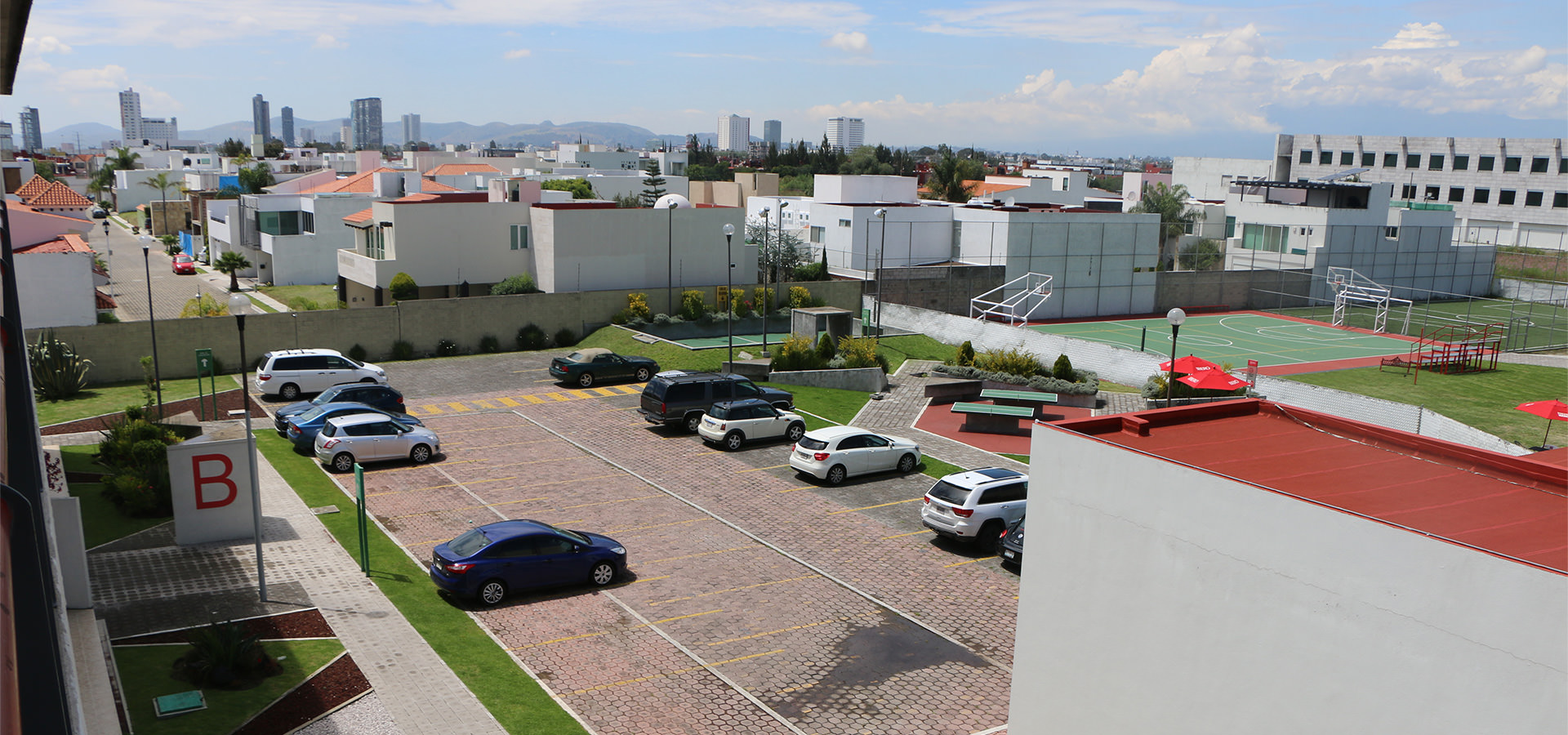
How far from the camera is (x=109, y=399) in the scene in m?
31.0

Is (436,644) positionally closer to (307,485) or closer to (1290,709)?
(307,485)

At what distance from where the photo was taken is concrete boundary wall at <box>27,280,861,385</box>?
1304 inches

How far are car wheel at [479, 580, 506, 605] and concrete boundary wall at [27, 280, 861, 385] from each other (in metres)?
21.3

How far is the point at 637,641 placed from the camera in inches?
631

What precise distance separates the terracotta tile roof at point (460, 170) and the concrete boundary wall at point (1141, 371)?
185ft

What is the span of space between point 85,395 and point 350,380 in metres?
8.06

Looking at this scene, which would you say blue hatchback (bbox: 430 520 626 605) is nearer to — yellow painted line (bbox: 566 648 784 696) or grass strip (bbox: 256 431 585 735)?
grass strip (bbox: 256 431 585 735)

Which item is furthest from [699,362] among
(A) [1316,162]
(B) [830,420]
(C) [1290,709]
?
(A) [1316,162]

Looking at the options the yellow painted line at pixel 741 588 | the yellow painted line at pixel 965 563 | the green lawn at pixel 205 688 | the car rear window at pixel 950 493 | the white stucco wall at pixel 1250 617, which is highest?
the white stucco wall at pixel 1250 617

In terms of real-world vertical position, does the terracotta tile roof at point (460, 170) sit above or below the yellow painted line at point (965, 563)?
above

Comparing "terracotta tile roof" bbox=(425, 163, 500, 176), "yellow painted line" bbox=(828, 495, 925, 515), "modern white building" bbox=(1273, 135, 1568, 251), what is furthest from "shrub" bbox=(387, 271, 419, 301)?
"modern white building" bbox=(1273, 135, 1568, 251)

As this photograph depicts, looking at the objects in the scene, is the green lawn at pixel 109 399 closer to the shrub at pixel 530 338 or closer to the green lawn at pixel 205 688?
the shrub at pixel 530 338

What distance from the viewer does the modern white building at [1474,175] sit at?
270 feet

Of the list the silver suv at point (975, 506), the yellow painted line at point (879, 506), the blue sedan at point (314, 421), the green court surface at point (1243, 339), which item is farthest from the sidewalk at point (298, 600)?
the green court surface at point (1243, 339)
